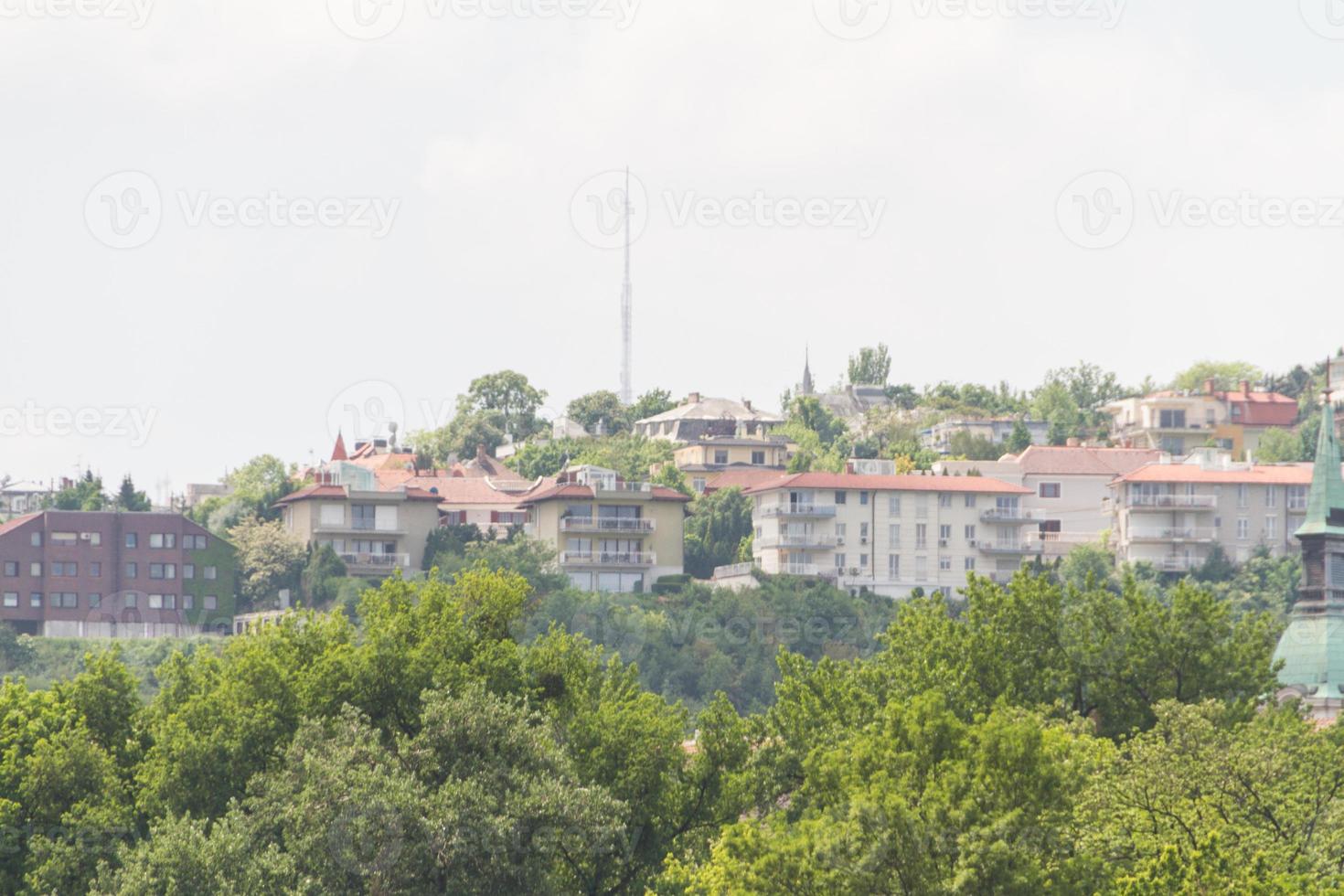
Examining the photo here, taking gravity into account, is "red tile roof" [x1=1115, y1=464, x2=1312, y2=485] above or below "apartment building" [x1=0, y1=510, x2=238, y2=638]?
above

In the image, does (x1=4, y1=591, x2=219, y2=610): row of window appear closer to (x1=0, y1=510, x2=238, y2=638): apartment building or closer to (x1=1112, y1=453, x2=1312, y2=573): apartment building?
(x1=0, y1=510, x2=238, y2=638): apartment building

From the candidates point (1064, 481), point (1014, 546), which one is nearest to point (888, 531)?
point (1014, 546)

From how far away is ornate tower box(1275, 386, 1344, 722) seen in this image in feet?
370

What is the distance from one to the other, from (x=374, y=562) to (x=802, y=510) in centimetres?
2495

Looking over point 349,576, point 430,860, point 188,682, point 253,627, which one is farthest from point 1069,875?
point 349,576

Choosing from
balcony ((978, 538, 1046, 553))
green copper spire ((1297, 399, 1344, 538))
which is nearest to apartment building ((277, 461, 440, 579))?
balcony ((978, 538, 1046, 553))

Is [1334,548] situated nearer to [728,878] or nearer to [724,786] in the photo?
[724,786]

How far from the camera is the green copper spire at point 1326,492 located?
410 ft

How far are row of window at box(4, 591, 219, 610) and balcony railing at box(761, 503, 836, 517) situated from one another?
107 feet

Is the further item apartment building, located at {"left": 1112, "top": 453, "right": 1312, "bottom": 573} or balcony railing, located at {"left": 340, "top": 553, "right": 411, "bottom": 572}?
apartment building, located at {"left": 1112, "top": 453, "right": 1312, "bottom": 573}

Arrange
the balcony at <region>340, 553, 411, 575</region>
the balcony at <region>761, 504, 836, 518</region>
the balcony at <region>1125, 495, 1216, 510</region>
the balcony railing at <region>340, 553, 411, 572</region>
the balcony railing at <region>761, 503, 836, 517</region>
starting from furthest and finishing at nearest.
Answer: the balcony at <region>1125, 495, 1216, 510</region>
the balcony railing at <region>761, 503, 836, 517</region>
the balcony at <region>761, 504, 836, 518</region>
the balcony railing at <region>340, 553, 411, 572</region>
the balcony at <region>340, 553, 411, 575</region>

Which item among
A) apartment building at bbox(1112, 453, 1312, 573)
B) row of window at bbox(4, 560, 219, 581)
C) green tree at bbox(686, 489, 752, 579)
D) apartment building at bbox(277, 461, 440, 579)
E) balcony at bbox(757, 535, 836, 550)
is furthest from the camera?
green tree at bbox(686, 489, 752, 579)

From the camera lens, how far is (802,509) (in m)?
177

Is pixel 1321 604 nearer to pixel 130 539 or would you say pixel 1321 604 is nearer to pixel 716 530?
pixel 716 530
